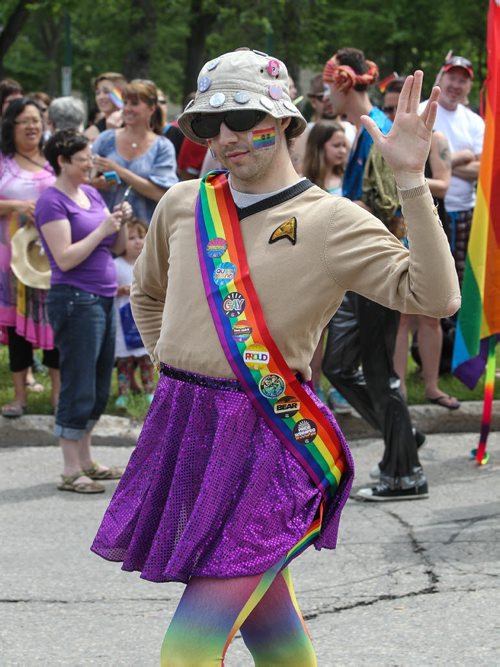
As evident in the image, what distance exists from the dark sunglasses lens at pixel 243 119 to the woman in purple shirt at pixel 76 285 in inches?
135

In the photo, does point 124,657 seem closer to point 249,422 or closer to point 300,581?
point 300,581

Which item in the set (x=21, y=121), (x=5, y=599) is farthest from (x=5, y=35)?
(x=5, y=599)

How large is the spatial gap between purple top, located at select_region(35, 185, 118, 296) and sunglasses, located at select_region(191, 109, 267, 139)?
3467 millimetres

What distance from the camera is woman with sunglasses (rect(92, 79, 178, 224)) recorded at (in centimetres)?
848

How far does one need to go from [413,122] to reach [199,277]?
2.23 feet

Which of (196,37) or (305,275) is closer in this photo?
(305,275)

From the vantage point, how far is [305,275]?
311cm

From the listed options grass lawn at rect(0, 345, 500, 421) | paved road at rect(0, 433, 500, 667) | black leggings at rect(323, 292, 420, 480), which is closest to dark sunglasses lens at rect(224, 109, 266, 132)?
paved road at rect(0, 433, 500, 667)

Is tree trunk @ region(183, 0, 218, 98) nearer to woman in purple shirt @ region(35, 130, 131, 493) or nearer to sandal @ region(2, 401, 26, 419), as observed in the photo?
sandal @ region(2, 401, 26, 419)

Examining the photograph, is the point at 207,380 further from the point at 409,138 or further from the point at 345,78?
the point at 345,78

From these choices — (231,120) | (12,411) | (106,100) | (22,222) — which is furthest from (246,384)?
(106,100)

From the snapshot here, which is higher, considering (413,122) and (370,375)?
(413,122)

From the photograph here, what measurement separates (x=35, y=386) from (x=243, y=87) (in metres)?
5.91

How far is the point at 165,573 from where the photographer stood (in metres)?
3.10
